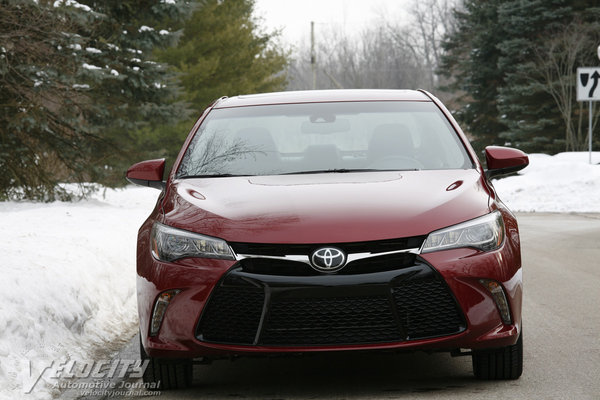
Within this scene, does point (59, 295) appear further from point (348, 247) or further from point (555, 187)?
point (555, 187)

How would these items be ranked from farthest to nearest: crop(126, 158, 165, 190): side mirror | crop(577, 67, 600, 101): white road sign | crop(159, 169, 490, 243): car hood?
crop(577, 67, 600, 101): white road sign, crop(126, 158, 165, 190): side mirror, crop(159, 169, 490, 243): car hood

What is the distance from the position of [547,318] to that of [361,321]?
10.4 ft

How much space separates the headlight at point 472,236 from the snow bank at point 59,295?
6.91 ft

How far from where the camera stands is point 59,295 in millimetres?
6824

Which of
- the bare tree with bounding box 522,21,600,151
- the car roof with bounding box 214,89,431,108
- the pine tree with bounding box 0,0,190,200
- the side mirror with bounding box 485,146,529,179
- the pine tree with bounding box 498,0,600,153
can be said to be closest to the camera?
the side mirror with bounding box 485,146,529,179

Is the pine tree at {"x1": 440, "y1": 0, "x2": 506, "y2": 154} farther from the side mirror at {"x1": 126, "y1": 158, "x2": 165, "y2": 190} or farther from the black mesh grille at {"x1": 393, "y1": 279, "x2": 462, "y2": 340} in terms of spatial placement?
the black mesh grille at {"x1": 393, "y1": 279, "x2": 462, "y2": 340}

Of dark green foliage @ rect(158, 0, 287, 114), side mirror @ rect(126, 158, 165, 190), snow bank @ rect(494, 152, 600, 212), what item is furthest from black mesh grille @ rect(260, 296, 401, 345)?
dark green foliage @ rect(158, 0, 287, 114)

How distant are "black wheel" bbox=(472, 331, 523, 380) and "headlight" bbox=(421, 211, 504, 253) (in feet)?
1.89

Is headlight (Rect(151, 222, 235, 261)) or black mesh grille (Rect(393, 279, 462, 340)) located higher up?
headlight (Rect(151, 222, 235, 261))

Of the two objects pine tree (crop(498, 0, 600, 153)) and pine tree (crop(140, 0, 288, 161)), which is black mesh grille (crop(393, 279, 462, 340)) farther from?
pine tree (crop(140, 0, 288, 161))

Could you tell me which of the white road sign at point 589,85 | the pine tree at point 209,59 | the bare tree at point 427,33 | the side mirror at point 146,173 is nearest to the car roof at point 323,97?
the side mirror at point 146,173

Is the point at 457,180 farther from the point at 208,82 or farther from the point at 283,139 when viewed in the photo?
the point at 208,82

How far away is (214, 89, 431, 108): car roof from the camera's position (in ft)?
21.1

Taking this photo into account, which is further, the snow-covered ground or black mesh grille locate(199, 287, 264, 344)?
the snow-covered ground
